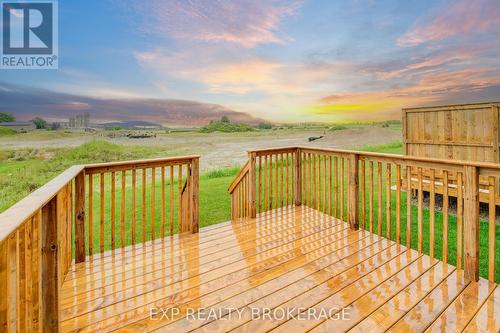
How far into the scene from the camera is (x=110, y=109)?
44.4ft

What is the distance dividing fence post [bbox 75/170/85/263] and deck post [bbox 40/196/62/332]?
1192mm

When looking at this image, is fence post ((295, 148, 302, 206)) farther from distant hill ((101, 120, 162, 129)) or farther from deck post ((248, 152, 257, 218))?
distant hill ((101, 120, 162, 129))

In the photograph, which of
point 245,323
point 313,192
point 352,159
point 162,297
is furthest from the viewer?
point 313,192

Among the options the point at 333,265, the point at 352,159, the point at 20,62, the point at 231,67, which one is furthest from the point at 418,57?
the point at 20,62

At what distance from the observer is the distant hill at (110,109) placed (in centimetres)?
1076

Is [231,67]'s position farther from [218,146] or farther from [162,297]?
[162,297]

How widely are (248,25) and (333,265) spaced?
8956 mm

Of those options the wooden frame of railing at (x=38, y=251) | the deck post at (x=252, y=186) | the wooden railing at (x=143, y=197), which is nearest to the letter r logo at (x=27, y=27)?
the wooden railing at (x=143, y=197)

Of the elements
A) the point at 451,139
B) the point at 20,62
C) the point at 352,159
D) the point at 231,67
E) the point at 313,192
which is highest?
the point at 231,67

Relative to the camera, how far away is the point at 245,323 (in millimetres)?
1792

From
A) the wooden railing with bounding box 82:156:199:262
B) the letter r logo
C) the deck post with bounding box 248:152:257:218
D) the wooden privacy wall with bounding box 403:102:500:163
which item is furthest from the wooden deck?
the letter r logo

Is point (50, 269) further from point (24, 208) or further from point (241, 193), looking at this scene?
point (241, 193)

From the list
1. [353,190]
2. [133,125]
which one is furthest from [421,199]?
[133,125]

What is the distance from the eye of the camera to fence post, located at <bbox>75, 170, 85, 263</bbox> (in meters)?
2.73
